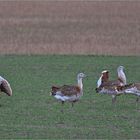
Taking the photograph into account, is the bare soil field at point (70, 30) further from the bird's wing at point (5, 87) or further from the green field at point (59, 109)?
the bird's wing at point (5, 87)

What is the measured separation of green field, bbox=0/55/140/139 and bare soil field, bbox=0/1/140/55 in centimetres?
423

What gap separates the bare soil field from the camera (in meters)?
26.5

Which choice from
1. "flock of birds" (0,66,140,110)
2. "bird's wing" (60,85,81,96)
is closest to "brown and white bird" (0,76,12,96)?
"flock of birds" (0,66,140,110)

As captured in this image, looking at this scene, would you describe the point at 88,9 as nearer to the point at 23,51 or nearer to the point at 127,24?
the point at 127,24

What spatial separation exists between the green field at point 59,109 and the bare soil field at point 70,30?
423 centimetres

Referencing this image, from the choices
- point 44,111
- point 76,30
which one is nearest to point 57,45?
point 76,30

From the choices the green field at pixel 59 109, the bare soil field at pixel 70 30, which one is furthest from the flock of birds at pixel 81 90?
the bare soil field at pixel 70 30

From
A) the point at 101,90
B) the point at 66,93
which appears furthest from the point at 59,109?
the point at 101,90

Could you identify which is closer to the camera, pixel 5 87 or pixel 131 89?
pixel 131 89

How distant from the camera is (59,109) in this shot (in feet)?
44.7

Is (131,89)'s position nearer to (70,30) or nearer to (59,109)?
(59,109)

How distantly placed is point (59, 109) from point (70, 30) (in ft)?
63.5

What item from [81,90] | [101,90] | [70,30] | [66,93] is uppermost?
[70,30]

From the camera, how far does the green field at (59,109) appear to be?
11.2 metres
